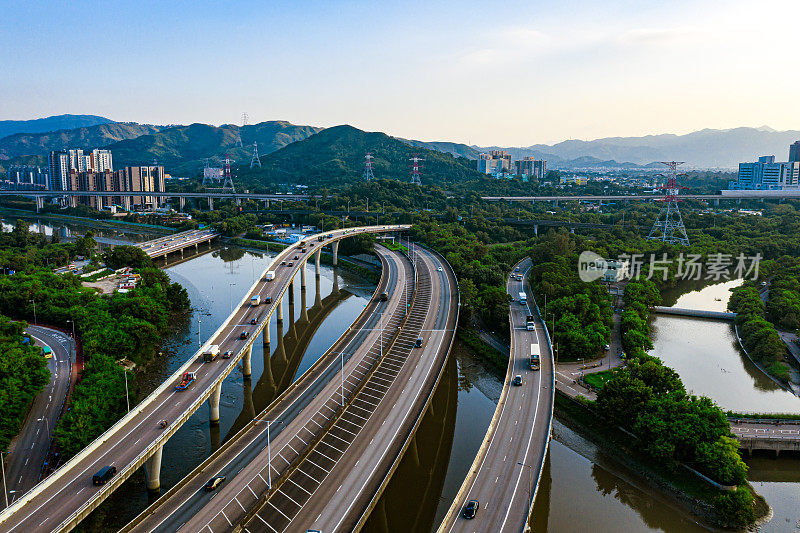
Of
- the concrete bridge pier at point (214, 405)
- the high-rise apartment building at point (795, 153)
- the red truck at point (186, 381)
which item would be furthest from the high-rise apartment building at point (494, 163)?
the red truck at point (186, 381)

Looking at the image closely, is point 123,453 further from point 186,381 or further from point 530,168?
point 530,168

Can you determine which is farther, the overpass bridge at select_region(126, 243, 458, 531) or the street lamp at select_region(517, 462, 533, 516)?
the street lamp at select_region(517, 462, 533, 516)

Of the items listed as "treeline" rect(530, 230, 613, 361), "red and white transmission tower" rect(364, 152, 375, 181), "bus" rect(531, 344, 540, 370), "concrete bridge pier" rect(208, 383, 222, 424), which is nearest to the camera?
"concrete bridge pier" rect(208, 383, 222, 424)

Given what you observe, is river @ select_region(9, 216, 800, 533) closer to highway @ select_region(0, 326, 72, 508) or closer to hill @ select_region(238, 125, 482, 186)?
highway @ select_region(0, 326, 72, 508)

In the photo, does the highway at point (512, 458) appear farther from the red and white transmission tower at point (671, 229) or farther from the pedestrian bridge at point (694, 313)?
the red and white transmission tower at point (671, 229)

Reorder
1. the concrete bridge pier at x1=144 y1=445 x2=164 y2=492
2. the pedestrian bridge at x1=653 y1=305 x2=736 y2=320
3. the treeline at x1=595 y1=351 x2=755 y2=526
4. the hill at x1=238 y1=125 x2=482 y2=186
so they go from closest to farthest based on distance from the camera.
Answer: the treeline at x1=595 y1=351 x2=755 y2=526
the concrete bridge pier at x1=144 y1=445 x2=164 y2=492
the pedestrian bridge at x1=653 y1=305 x2=736 y2=320
the hill at x1=238 y1=125 x2=482 y2=186

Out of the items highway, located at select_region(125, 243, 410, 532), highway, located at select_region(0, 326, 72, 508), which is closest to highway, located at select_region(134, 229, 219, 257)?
highway, located at select_region(0, 326, 72, 508)
